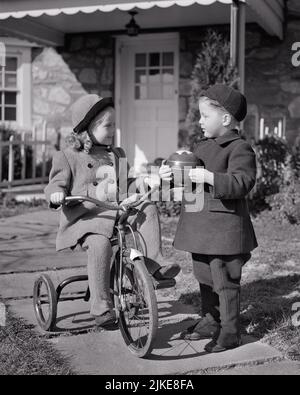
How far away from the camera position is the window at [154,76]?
34.0 feet

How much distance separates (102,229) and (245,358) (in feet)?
3.38

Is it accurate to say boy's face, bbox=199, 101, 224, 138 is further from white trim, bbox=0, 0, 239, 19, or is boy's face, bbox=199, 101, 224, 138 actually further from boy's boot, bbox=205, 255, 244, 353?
white trim, bbox=0, 0, 239, 19

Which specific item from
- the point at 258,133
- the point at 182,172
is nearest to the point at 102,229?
the point at 182,172

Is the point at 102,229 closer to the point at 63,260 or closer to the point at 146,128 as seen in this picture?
the point at 63,260

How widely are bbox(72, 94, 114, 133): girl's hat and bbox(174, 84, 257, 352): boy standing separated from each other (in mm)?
581

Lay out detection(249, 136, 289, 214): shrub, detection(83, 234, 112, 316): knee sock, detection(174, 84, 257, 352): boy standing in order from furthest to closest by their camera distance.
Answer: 1. detection(249, 136, 289, 214): shrub
2. detection(83, 234, 112, 316): knee sock
3. detection(174, 84, 257, 352): boy standing

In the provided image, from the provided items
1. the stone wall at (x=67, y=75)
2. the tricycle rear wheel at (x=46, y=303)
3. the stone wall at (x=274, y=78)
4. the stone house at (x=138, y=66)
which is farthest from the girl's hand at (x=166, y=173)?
the stone wall at (x=67, y=75)

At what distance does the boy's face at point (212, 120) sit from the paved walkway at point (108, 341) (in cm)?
117

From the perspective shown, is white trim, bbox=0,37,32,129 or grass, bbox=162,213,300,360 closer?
grass, bbox=162,213,300,360

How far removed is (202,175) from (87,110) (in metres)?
0.83

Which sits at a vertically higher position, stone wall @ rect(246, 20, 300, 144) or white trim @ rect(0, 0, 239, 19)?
white trim @ rect(0, 0, 239, 19)

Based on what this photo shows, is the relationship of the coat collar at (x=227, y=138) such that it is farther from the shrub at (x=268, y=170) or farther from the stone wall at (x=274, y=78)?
the stone wall at (x=274, y=78)

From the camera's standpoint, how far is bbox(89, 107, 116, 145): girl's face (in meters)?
3.55

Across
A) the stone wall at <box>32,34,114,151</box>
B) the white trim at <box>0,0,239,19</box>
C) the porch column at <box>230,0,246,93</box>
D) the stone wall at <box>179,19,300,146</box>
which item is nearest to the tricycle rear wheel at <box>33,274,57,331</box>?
the porch column at <box>230,0,246,93</box>
